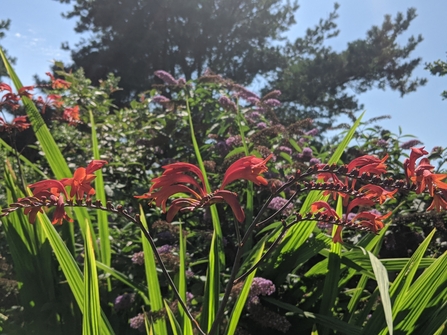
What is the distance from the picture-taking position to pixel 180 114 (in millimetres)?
2459

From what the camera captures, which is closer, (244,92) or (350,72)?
(244,92)

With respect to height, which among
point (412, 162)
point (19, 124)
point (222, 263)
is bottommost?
point (222, 263)

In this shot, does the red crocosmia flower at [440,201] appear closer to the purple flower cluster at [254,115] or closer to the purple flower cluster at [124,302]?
the purple flower cluster at [124,302]

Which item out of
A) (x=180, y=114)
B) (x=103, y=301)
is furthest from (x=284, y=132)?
(x=103, y=301)

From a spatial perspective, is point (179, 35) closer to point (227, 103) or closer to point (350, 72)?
point (350, 72)

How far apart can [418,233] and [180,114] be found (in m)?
1.45

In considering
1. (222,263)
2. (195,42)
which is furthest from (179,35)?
A: (222,263)

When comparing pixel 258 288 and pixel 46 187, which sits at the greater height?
pixel 46 187

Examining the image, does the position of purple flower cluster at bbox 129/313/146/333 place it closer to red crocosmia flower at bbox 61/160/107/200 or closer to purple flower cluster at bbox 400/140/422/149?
red crocosmia flower at bbox 61/160/107/200

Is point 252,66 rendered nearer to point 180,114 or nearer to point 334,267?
point 180,114

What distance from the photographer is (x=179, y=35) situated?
12.5 m

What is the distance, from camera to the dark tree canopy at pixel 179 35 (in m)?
11.8

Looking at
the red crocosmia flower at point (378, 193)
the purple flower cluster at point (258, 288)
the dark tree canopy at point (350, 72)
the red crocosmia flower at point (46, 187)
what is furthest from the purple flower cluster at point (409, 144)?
the dark tree canopy at point (350, 72)

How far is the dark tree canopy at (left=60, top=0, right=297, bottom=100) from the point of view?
11.8 m
